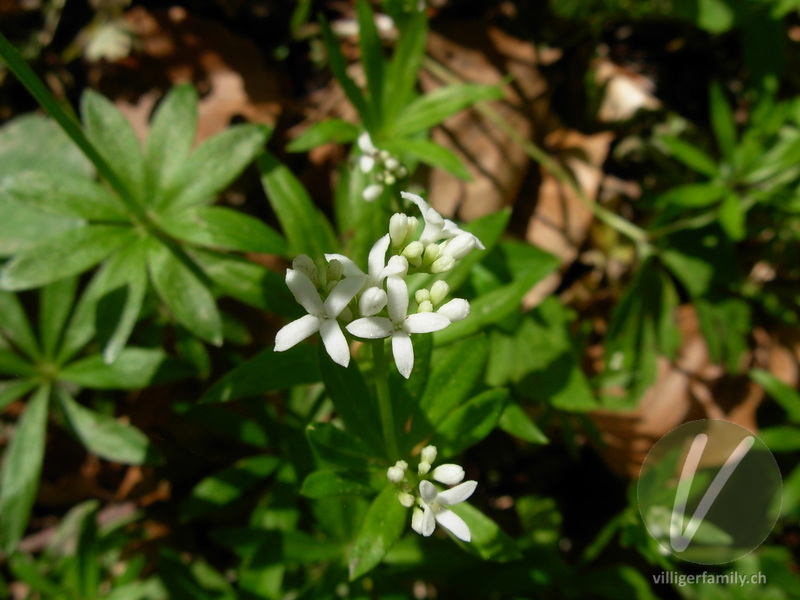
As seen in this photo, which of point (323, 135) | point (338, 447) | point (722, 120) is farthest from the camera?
point (722, 120)

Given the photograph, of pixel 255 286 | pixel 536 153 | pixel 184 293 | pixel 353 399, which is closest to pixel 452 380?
pixel 353 399

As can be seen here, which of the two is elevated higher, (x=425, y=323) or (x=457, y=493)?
(x=425, y=323)

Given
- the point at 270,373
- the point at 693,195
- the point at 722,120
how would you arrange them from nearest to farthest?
1. the point at 270,373
2. the point at 693,195
3. the point at 722,120

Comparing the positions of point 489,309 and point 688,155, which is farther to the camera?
point 688,155

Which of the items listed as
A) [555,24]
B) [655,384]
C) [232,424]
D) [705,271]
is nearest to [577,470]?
[655,384]

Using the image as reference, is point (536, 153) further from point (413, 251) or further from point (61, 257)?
point (61, 257)

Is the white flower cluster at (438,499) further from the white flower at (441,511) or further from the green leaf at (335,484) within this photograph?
the green leaf at (335,484)

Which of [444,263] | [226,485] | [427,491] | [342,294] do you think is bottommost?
[226,485]

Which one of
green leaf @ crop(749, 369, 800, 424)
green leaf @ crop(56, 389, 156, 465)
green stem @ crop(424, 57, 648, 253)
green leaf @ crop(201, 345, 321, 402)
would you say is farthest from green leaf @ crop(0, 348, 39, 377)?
green leaf @ crop(749, 369, 800, 424)

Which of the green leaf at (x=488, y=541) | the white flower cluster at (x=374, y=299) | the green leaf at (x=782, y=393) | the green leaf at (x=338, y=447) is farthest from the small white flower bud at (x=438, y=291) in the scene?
Answer: the green leaf at (x=782, y=393)
